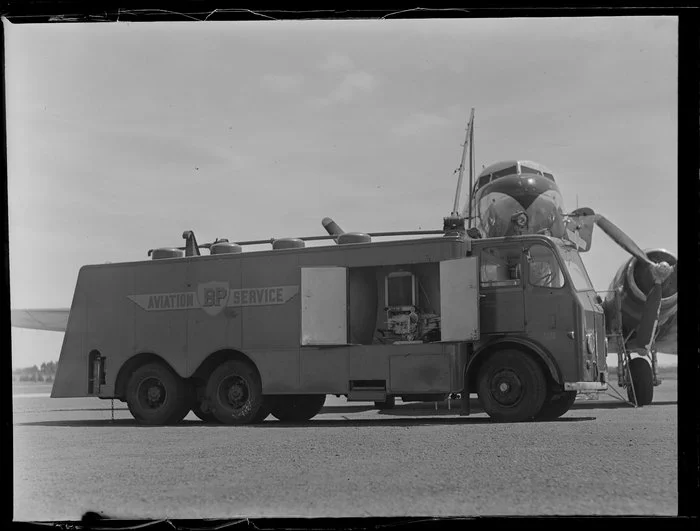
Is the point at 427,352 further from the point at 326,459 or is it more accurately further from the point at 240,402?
the point at 326,459

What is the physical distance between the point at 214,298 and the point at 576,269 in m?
5.89

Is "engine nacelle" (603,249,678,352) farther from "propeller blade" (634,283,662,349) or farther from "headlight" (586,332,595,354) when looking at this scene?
"headlight" (586,332,595,354)

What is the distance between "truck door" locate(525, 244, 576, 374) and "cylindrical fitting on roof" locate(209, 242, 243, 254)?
489cm

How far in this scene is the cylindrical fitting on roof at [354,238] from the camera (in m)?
13.7

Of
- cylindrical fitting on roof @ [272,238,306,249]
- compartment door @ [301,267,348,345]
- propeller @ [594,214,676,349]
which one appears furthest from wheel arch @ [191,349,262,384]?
propeller @ [594,214,676,349]

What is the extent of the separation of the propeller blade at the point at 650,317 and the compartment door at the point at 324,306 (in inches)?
293

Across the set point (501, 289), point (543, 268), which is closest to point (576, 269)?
point (543, 268)

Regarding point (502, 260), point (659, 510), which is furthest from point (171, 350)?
point (659, 510)

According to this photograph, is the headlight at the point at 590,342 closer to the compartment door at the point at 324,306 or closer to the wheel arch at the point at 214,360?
the compartment door at the point at 324,306

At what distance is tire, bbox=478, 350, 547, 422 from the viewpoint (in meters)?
12.3

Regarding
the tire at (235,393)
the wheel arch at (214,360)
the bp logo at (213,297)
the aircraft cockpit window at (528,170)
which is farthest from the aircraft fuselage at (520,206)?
the tire at (235,393)

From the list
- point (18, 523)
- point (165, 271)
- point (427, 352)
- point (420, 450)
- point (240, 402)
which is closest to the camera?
point (18, 523)

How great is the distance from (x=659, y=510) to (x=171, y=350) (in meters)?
10.9
